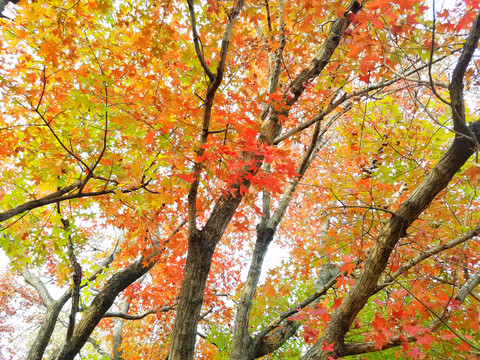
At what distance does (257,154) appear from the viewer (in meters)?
2.32

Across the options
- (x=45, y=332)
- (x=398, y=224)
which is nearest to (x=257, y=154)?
(x=398, y=224)

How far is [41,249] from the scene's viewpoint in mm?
3789

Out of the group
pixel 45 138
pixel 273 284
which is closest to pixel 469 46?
pixel 45 138

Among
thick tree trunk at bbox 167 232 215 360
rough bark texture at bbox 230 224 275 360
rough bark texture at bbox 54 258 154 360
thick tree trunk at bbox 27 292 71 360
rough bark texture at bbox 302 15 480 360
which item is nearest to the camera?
rough bark texture at bbox 302 15 480 360

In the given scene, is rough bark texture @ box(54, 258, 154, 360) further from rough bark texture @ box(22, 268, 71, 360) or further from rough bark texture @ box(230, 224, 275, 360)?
rough bark texture @ box(230, 224, 275, 360)

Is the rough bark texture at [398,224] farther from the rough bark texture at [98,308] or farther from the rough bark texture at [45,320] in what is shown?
the rough bark texture at [45,320]

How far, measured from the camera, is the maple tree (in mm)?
2430

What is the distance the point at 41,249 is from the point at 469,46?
16.6ft

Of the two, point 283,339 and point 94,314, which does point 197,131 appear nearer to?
point 283,339

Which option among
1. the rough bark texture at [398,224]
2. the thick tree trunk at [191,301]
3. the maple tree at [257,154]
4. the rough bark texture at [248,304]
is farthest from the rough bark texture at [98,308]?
the rough bark texture at [398,224]

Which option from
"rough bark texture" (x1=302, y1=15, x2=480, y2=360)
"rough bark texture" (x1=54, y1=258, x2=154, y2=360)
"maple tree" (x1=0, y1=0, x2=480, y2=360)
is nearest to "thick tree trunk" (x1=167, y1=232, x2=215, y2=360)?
"maple tree" (x1=0, y1=0, x2=480, y2=360)

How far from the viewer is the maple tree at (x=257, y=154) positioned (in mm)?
2430

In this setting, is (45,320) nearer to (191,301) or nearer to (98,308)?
(98,308)

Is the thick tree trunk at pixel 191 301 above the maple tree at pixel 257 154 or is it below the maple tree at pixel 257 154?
below
